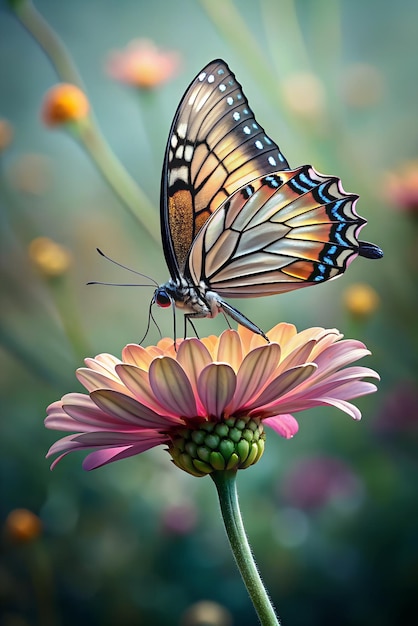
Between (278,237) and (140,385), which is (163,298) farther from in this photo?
(140,385)

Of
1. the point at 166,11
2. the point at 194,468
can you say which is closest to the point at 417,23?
the point at 166,11

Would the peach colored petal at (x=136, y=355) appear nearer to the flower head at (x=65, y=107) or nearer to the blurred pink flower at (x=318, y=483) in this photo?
the flower head at (x=65, y=107)

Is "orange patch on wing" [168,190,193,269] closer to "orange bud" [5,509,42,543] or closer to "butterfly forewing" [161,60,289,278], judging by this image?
"butterfly forewing" [161,60,289,278]

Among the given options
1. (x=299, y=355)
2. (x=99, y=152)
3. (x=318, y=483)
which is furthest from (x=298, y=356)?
(x=318, y=483)

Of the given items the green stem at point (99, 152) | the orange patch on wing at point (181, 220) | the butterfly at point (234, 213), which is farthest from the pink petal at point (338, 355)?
the green stem at point (99, 152)

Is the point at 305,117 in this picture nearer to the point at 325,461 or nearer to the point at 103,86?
the point at 325,461

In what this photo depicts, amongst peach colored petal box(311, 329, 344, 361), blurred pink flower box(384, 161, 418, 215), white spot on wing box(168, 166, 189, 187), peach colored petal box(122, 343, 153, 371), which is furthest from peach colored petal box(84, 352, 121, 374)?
blurred pink flower box(384, 161, 418, 215)
